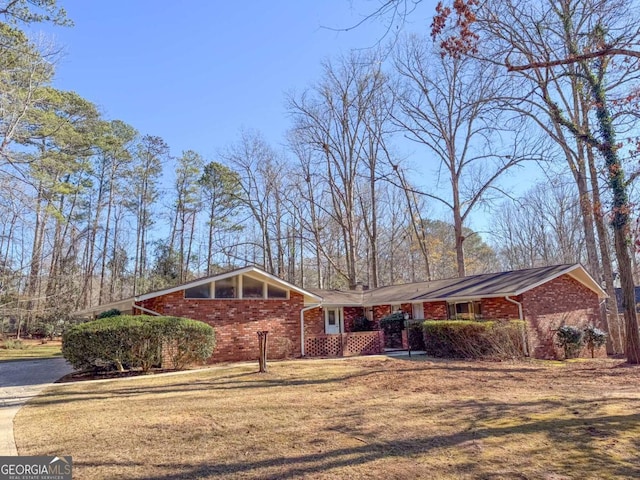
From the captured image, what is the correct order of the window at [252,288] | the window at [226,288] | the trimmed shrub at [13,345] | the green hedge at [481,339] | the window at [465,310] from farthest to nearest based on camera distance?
the trimmed shrub at [13,345]
the window at [465,310]
the window at [252,288]
the window at [226,288]
the green hedge at [481,339]

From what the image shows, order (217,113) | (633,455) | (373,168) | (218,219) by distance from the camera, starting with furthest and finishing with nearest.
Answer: (218,219) < (373,168) < (217,113) < (633,455)

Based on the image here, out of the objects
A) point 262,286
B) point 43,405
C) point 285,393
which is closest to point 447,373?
point 285,393

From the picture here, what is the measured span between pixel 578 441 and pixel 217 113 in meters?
18.6

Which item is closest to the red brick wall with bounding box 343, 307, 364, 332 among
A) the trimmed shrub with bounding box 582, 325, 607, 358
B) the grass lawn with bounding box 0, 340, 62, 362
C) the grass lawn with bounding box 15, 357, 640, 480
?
→ the trimmed shrub with bounding box 582, 325, 607, 358

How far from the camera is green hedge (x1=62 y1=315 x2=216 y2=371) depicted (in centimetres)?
1074

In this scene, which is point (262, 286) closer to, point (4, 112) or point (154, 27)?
point (154, 27)

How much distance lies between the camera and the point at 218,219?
3312 cm

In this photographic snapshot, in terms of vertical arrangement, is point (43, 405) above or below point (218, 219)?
below

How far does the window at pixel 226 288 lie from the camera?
14.3 meters

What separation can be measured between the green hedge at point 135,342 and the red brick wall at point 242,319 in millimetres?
1348

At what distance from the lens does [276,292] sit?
15.4 metres

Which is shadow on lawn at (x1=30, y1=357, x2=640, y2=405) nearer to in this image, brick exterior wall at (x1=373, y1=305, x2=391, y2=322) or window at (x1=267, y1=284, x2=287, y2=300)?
window at (x1=267, y1=284, x2=287, y2=300)

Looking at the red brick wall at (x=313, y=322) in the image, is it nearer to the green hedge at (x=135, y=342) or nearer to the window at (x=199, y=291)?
the window at (x=199, y=291)

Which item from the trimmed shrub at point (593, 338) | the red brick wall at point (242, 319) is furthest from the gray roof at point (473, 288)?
the red brick wall at point (242, 319)
